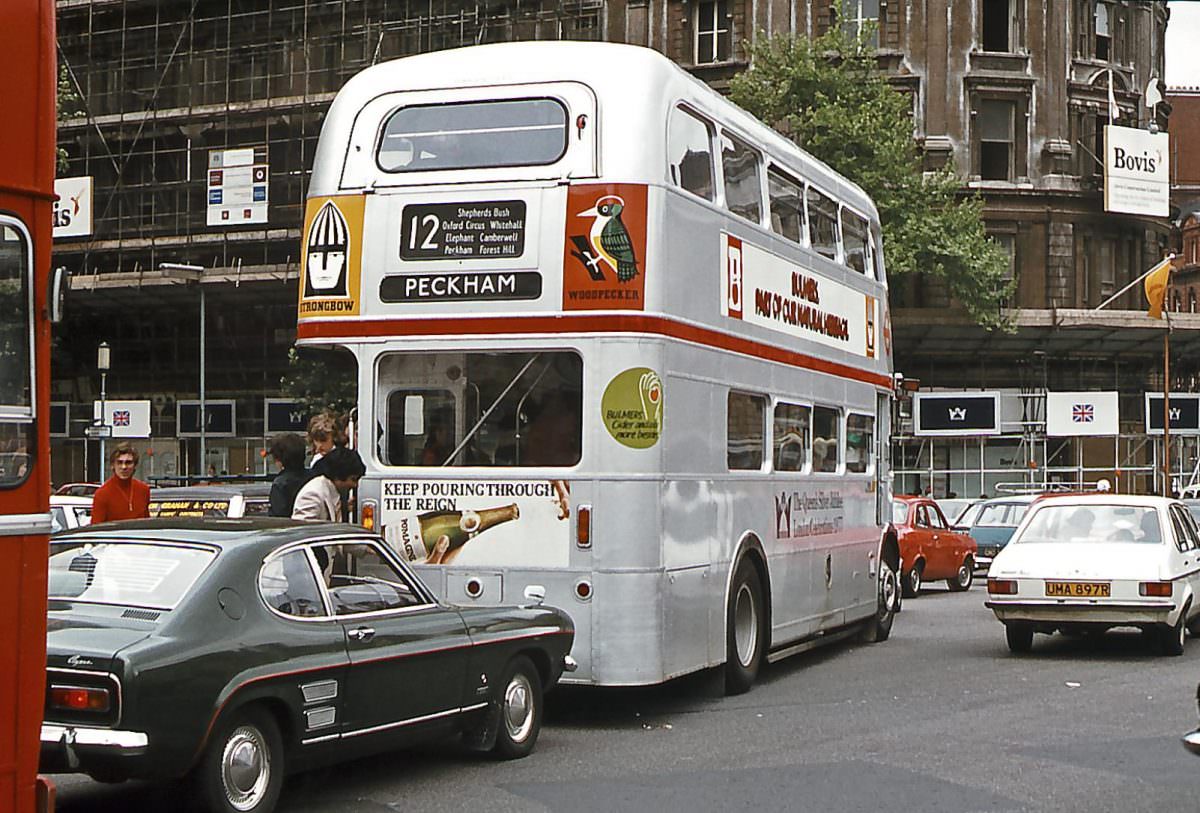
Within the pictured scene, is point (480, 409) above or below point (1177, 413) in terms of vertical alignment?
below

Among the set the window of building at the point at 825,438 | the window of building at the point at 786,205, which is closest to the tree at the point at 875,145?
the window of building at the point at 825,438

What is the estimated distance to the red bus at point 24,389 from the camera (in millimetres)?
6312

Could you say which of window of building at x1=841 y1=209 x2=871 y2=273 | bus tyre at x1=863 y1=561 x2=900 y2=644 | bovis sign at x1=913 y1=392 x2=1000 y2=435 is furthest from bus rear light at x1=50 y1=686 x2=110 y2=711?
bovis sign at x1=913 y1=392 x2=1000 y2=435

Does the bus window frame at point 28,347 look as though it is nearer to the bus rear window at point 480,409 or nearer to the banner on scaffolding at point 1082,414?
the bus rear window at point 480,409

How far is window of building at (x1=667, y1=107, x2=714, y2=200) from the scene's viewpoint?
1234 cm

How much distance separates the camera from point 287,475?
12945 mm

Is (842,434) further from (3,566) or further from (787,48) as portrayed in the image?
(787,48)

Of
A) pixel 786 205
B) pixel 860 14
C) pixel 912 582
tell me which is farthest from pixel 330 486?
pixel 860 14

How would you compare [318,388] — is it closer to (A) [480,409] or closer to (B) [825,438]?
(B) [825,438]

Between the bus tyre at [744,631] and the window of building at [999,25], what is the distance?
37097 millimetres

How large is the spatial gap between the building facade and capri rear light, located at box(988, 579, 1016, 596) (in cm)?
2878

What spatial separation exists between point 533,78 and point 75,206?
39.4m

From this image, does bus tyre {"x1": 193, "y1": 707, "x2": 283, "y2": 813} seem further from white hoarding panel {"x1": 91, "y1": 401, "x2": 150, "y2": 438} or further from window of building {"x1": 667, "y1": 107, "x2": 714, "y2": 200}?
white hoarding panel {"x1": 91, "y1": 401, "x2": 150, "y2": 438}

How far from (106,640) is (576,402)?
4784 mm
